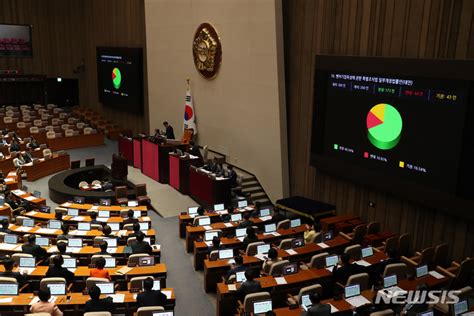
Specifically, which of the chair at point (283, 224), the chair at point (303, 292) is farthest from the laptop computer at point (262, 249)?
the chair at point (303, 292)

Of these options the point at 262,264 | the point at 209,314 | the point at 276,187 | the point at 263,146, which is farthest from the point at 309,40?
the point at 209,314

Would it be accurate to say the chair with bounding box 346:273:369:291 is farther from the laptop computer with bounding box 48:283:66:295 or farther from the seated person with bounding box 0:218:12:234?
the seated person with bounding box 0:218:12:234

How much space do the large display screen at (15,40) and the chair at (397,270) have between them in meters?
26.1

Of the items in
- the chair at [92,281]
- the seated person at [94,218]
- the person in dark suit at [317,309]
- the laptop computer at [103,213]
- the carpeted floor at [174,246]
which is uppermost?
the person in dark suit at [317,309]

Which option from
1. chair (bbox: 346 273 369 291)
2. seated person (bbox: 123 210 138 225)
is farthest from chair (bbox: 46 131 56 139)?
chair (bbox: 346 273 369 291)

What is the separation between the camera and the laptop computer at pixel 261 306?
7.23m

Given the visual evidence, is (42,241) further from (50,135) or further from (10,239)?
(50,135)

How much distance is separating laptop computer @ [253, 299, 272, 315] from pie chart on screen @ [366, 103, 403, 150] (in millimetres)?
5294

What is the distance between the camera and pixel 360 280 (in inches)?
313

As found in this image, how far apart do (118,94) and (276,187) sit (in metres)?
12.3

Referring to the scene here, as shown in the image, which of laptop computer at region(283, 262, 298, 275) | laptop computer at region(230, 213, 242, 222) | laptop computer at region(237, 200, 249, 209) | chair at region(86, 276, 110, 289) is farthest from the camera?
laptop computer at region(237, 200, 249, 209)

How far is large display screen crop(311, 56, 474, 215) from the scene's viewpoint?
9.33 meters

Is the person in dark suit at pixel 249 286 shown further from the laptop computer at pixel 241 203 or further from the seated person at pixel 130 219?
the laptop computer at pixel 241 203

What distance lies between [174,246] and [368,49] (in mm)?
6904
